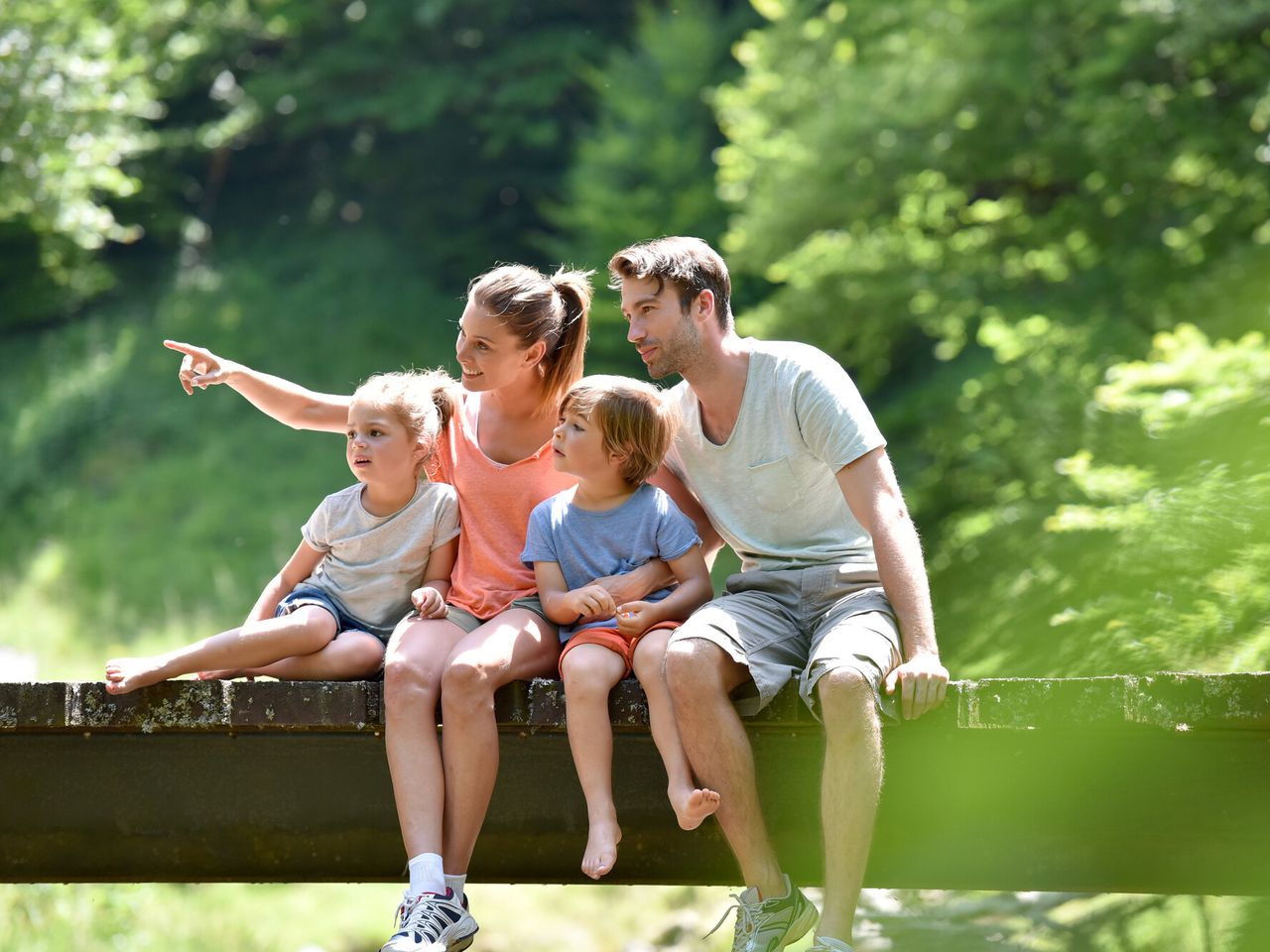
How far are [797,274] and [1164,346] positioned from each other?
4.73m

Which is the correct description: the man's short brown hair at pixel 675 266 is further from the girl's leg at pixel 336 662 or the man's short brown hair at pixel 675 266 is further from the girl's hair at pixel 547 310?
the girl's leg at pixel 336 662

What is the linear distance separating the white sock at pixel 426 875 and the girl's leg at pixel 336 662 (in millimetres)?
551

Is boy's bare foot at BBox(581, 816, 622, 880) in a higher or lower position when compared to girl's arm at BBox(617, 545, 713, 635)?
lower

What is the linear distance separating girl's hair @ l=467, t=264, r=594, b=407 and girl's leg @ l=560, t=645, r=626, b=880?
912 millimetres

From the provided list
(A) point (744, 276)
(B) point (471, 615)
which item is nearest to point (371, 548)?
(B) point (471, 615)

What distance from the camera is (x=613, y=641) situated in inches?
136

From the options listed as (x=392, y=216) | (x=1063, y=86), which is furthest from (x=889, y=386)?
(x=392, y=216)

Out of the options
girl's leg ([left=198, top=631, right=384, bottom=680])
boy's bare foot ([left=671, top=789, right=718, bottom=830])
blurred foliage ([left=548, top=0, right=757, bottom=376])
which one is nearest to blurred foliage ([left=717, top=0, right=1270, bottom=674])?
boy's bare foot ([left=671, top=789, right=718, bottom=830])

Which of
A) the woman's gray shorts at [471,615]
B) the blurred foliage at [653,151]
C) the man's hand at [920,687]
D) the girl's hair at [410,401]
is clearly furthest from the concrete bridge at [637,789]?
the blurred foliage at [653,151]

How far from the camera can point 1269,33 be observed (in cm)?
902

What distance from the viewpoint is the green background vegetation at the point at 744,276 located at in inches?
276

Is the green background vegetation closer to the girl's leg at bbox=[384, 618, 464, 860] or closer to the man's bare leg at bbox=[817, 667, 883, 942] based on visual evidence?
the man's bare leg at bbox=[817, 667, 883, 942]

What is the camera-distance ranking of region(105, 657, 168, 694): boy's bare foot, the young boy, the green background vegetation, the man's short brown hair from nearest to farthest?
region(105, 657, 168, 694): boy's bare foot
the young boy
the man's short brown hair
the green background vegetation

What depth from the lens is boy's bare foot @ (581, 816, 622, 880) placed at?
3.16 meters
